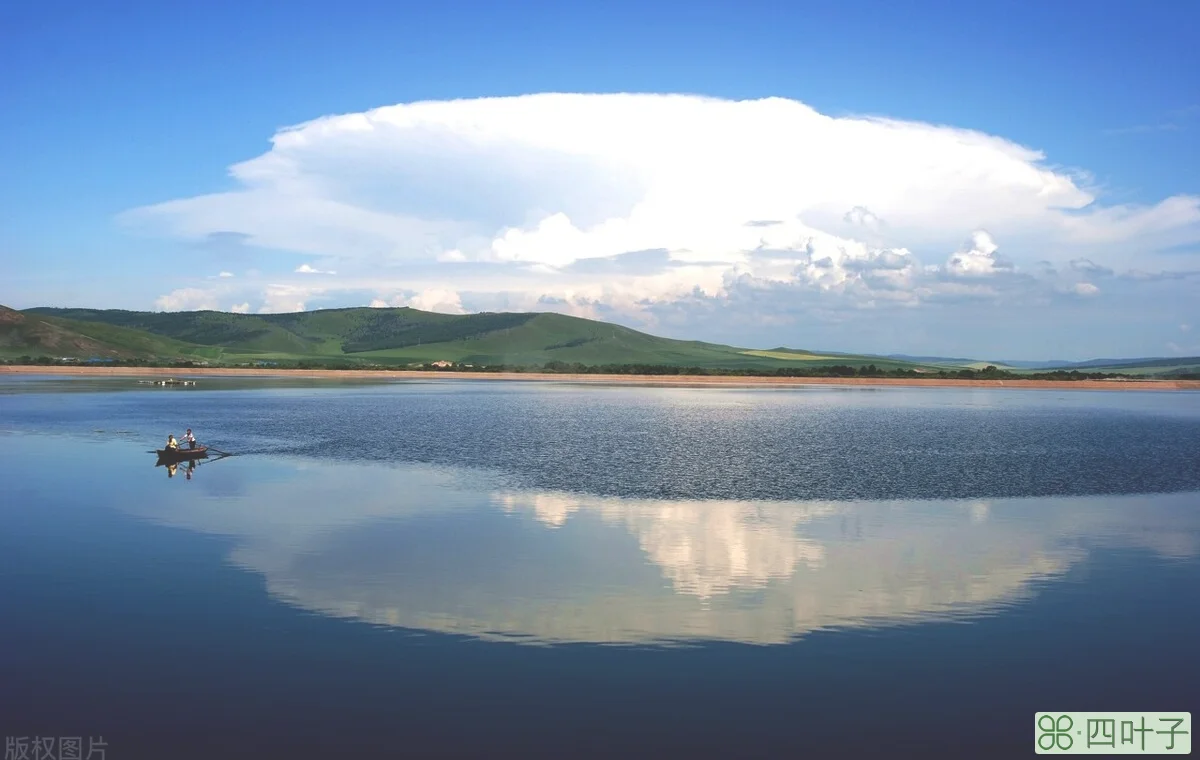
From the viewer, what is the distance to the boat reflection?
18.2 metres

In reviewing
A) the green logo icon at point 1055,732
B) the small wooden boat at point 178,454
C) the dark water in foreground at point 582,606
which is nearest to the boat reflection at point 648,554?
the dark water in foreground at point 582,606

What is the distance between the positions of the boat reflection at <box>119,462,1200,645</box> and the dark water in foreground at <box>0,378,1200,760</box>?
118 millimetres

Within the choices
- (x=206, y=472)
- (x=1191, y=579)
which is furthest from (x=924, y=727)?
(x=206, y=472)

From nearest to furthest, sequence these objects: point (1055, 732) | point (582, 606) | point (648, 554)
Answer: point (1055, 732) < point (582, 606) < point (648, 554)

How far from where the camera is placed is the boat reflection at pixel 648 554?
59.7ft

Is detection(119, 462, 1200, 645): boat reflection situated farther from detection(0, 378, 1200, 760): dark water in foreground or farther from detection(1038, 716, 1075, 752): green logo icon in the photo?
detection(1038, 716, 1075, 752): green logo icon

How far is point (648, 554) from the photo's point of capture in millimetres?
23781

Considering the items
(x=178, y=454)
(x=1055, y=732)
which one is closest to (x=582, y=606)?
(x=1055, y=732)

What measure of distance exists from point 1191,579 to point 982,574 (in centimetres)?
496

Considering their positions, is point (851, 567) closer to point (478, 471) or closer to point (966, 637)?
point (966, 637)

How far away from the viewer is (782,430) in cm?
6762

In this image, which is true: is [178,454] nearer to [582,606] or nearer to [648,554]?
[648,554]

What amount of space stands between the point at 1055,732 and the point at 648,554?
39.4 ft

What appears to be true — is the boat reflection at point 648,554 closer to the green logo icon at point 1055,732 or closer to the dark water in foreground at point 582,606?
the dark water in foreground at point 582,606
